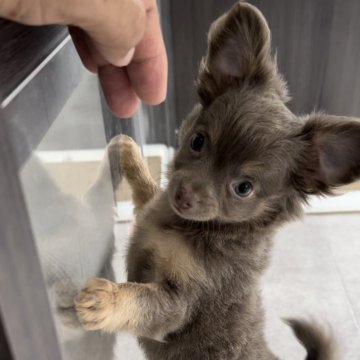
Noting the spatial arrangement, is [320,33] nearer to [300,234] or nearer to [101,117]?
[300,234]

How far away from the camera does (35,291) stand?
72 centimetres

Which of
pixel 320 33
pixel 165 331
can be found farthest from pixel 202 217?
pixel 320 33

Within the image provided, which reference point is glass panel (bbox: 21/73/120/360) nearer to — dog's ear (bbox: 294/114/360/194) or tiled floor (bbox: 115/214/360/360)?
dog's ear (bbox: 294/114/360/194)

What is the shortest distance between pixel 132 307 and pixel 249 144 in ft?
2.12

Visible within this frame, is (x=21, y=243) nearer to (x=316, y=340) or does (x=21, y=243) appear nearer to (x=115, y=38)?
(x=115, y=38)

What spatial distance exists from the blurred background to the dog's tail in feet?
1.31

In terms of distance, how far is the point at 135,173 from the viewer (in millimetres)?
2164

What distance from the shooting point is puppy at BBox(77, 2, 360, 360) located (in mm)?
1590

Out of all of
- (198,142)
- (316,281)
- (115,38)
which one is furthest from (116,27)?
(316,281)

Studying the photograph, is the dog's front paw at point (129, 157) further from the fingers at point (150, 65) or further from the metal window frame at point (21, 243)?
the metal window frame at point (21, 243)

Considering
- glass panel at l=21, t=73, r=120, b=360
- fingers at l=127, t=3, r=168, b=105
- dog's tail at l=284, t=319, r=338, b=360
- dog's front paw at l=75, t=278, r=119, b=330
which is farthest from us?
dog's tail at l=284, t=319, r=338, b=360

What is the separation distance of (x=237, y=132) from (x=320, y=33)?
2.29 m

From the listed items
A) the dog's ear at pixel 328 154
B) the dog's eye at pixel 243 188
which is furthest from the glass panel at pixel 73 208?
the dog's ear at pixel 328 154

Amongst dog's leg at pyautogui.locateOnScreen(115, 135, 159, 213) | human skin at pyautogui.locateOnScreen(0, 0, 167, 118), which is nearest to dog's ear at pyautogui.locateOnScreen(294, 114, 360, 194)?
human skin at pyautogui.locateOnScreen(0, 0, 167, 118)
